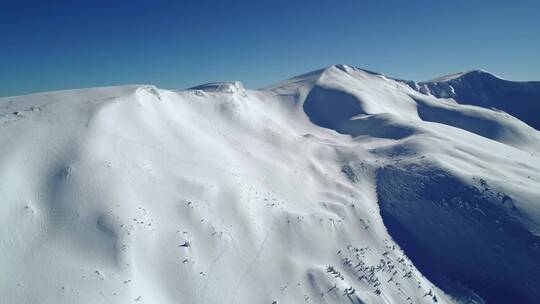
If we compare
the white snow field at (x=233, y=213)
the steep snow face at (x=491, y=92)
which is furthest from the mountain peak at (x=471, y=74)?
the white snow field at (x=233, y=213)

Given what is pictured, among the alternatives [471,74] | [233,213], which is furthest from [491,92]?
[233,213]

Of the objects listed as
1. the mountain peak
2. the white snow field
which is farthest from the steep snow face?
the white snow field

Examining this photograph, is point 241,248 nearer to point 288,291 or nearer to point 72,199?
point 288,291

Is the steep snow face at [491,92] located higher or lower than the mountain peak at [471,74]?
lower

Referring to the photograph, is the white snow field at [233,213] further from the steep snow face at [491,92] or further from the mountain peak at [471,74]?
the mountain peak at [471,74]

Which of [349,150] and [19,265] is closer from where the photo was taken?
[19,265]

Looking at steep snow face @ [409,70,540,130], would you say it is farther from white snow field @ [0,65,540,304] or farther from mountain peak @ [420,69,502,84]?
white snow field @ [0,65,540,304]

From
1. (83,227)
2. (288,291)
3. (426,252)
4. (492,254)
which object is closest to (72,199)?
(83,227)
